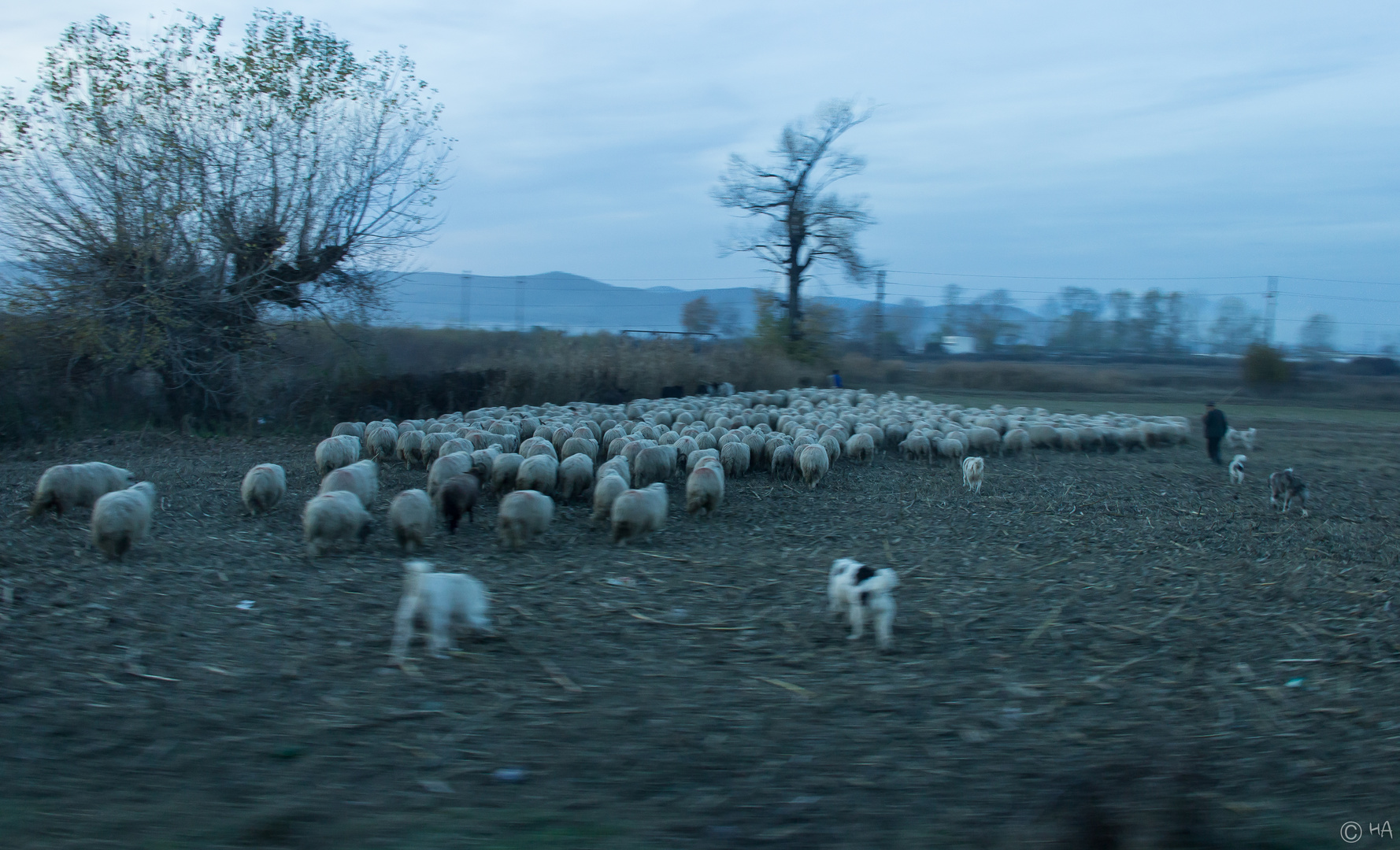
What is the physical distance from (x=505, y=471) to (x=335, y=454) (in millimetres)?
3561

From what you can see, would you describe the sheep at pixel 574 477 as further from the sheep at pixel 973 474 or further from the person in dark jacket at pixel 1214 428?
the person in dark jacket at pixel 1214 428

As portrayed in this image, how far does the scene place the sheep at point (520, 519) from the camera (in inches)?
385

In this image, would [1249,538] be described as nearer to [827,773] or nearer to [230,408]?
[827,773]

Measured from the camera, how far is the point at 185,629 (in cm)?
671

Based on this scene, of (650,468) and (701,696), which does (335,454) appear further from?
(701,696)

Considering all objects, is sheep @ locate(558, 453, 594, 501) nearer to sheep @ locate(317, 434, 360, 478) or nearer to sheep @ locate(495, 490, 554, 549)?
sheep @ locate(495, 490, 554, 549)

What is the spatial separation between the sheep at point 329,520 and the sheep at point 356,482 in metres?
1.41

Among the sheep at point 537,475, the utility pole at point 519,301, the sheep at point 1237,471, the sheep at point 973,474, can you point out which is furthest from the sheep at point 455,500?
the utility pole at point 519,301

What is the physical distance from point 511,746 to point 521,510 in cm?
511

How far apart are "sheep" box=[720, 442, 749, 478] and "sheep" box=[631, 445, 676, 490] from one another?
1344 mm

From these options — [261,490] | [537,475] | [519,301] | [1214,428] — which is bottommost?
[261,490]

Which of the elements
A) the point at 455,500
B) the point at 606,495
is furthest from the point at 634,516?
the point at 455,500

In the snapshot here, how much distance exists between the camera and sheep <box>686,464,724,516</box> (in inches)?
468

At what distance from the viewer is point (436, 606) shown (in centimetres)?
619
